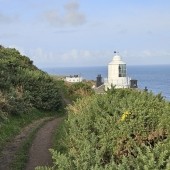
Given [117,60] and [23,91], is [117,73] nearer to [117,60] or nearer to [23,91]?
[117,60]

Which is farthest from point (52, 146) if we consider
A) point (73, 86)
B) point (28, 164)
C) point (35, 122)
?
point (73, 86)

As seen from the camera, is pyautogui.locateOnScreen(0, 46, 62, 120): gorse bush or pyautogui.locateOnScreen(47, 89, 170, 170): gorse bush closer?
pyautogui.locateOnScreen(47, 89, 170, 170): gorse bush

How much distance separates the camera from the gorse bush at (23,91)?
69.5 ft

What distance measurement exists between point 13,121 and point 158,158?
12083 mm

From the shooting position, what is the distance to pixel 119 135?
1080cm

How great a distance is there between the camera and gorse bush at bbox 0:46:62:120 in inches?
834

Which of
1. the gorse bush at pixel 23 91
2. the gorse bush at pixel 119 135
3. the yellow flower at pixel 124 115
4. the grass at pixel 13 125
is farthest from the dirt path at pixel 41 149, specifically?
the yellow flower at pixel 124 115

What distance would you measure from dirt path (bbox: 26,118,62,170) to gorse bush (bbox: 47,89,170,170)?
0.85 meters

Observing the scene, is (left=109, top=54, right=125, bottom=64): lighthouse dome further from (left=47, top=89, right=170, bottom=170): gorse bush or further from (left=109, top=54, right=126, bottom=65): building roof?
(left=47, top=89, right=170, bottom=170): gorse bush

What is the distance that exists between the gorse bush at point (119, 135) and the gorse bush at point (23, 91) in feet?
27.2

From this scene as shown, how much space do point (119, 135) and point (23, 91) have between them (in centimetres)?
1506

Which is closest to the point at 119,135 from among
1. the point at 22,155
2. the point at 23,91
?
the point at 22,155

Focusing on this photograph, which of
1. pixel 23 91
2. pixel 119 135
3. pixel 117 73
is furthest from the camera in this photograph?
pixel 117 73

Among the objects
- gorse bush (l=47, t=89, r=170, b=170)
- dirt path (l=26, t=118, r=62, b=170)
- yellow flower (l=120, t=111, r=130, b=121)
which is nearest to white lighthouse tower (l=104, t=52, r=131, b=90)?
dirt path (l=26, t=118, r=62, b=170)
